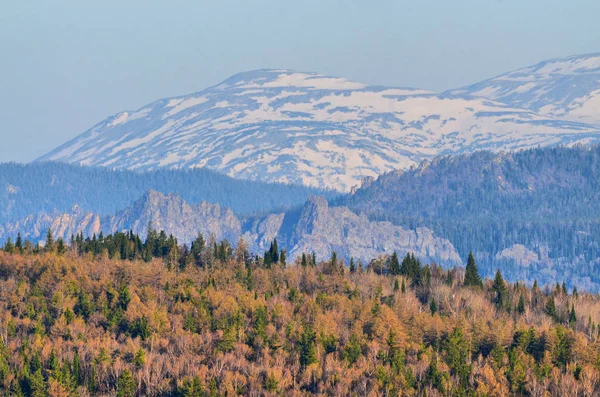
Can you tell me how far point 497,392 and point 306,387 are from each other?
2172cm

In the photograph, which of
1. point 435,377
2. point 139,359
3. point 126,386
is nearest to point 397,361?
point 435,377

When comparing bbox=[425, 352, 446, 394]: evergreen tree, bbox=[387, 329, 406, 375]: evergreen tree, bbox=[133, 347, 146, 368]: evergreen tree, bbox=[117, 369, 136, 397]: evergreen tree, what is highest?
bbox=[133, 347, 146, 368]: evergreen tree

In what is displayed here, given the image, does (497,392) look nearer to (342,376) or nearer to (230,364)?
(342,376)

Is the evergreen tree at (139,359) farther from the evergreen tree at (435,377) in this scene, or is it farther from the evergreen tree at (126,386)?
the evergreen tree at (435,377)

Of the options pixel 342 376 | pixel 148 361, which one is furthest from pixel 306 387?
pixel 148 361

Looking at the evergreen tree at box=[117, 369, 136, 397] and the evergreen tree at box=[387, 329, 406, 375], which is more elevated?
the evergreen tree at box=[117, 369, 136, 397]

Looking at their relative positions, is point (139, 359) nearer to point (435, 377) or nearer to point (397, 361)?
point (397, 361)

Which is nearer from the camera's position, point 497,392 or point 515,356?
point 497,392

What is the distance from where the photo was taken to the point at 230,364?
194 m

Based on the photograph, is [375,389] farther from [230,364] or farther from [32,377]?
[32,377]

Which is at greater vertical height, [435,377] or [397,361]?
[397,361]

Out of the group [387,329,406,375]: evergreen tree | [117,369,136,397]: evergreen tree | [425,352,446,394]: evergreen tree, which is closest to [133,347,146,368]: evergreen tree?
[117,369,136,397]: evergreen tree

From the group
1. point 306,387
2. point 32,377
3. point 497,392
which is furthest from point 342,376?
point 32,377

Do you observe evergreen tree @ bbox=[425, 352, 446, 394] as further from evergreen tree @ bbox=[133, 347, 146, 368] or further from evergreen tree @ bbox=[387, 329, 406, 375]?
evergreen tree @ bbox=[133, 347, 146, 368]
